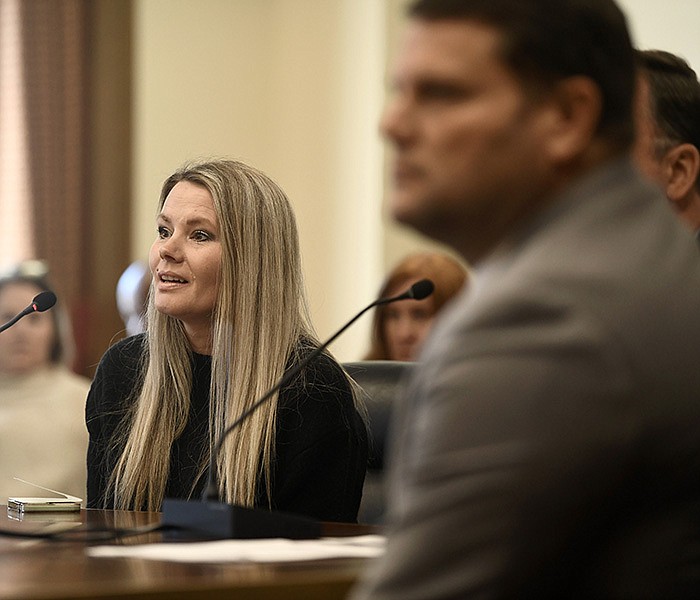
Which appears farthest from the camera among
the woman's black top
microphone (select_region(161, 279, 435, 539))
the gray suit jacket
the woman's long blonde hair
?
the woman's long blonde hair

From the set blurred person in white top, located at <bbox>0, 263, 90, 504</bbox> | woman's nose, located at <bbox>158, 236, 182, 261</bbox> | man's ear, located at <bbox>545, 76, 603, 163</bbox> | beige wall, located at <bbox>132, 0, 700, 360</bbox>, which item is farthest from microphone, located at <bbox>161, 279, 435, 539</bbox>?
beige wall, located at <bbox>132, 0, 700, 360</bbox>

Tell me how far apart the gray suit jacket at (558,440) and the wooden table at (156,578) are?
33cm

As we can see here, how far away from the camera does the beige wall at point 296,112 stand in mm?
5832

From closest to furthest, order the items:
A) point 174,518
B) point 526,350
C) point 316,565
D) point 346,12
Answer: point 526,350
point 316,565
point 174,518
point 346,12

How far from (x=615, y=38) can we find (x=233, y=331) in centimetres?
165

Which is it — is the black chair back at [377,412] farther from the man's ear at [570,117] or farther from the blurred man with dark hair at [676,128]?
the man's ear at [570,117]

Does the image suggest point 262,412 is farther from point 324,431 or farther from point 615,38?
point 615,38

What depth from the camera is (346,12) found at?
596 cm

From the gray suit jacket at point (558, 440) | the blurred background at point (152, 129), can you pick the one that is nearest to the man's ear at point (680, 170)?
the gray suit jacket at point (558, 440)

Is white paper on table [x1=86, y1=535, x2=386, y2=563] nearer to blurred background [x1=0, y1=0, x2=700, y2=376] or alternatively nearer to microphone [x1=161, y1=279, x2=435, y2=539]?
microphone [x1=161, y1=279, x2=435, y2=539]

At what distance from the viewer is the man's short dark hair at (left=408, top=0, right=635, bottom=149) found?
98cm

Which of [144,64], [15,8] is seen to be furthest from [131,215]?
[15,8]

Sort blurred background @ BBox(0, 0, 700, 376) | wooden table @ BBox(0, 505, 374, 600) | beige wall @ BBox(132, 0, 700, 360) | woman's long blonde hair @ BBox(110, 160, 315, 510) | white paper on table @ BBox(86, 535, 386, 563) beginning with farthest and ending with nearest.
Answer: blurred background @ BBox(0, 0, 700, 376), beige wall @ BBox(132, 0, 700, 360), woman's long blonde hair @ BBox(110, 160, 315, 510), white paper on table @ BBox(86, 535, 386, 563), wooden table @ BBox(0, 505, 374, 600)

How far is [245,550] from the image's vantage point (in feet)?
4.83
